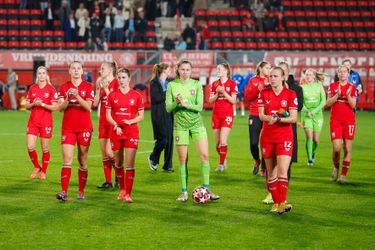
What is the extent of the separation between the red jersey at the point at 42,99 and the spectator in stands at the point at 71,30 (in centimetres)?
2468

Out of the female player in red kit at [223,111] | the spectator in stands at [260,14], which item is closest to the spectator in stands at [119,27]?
the spectator in stands at [260,14]

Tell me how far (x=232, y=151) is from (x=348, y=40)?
941 inches

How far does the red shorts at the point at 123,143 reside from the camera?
39.5 feet

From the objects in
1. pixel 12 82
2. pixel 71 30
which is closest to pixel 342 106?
pixel 12 82

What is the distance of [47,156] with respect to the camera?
1499 cm

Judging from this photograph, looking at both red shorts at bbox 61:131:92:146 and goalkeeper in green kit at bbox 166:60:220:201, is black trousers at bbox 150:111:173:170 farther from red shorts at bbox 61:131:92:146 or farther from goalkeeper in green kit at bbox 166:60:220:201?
red shorts at bbox 61:131:92:146

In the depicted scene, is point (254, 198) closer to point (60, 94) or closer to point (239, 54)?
point (60, 94)

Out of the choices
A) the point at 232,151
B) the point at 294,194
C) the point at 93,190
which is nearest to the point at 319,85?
the point at 232,151

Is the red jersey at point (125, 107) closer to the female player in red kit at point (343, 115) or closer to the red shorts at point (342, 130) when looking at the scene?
the female player in red kit at point (343, 115)

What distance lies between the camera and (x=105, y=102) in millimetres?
13523

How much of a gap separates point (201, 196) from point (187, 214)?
0.86 meters

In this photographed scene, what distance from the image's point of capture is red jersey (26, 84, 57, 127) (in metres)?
14.8

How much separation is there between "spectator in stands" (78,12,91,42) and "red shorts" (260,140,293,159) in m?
29.0

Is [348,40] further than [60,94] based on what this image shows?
Yes
